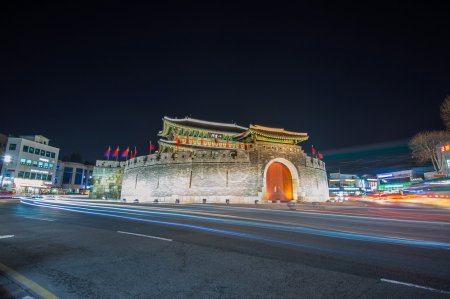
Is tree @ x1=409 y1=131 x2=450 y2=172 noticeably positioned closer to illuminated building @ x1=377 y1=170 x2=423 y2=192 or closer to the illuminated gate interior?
illuminated building @ x1=377 y1=170 x2=423 y2=192

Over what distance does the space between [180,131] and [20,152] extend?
3818 centimetres

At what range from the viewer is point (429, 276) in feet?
12.2

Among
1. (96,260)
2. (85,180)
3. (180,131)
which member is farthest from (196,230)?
(85,180)

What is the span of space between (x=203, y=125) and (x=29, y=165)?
42.1 m

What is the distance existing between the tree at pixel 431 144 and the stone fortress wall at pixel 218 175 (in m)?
26.7

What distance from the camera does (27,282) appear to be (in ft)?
11.1

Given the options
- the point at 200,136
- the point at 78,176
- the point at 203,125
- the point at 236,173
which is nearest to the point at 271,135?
the point at 236,173

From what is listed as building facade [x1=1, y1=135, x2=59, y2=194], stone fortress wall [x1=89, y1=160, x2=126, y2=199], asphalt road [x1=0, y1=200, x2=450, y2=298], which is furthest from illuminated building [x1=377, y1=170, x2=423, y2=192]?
building facade [x1=1, y1=135, x2=59, y2=194]

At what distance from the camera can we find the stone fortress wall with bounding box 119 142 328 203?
87.7 ft

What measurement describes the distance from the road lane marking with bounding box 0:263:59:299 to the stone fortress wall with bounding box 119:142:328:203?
74.8 ft

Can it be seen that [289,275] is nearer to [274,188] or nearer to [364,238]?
[364,238]

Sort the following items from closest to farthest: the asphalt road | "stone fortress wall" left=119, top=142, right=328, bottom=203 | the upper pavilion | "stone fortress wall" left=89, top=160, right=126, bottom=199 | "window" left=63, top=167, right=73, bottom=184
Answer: the asphalt road
"stone fortress wall" left=119, top=142, right=328, bottom=203
the upper pavilion
"stone fortress wall" left=89, top=160, right=126, bottom=199
"window" left=63, top=167, right=73, bottom=184

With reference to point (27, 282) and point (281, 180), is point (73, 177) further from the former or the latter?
point (27, 282)

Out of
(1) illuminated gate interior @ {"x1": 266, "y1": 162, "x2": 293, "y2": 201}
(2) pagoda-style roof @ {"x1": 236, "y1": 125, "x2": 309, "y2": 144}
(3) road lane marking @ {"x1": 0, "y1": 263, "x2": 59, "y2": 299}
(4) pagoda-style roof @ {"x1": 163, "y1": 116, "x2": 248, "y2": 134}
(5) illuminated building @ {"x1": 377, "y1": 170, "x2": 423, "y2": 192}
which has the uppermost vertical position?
(4) pagoda-style roof @ {"x1": 163, "y1": 116, "x2": 248, "y2": 134}
